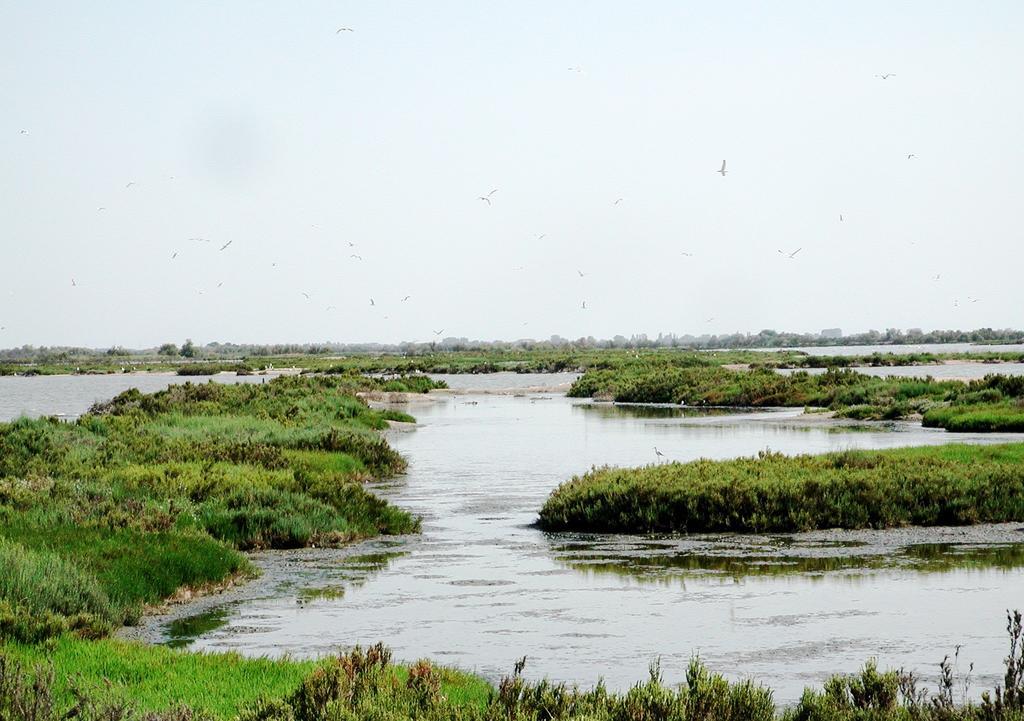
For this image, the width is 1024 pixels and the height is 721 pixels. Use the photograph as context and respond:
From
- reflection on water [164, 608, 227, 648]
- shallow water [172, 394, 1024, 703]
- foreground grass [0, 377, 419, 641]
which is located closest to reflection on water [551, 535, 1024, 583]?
shallow water [172, 394, 1024, 703]

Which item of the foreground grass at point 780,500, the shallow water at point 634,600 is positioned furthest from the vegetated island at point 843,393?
the shallow water at point 634,600

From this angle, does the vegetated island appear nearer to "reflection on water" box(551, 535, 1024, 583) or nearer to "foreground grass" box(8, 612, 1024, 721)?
"reflection on water" box(551, 535, 1024, 583)

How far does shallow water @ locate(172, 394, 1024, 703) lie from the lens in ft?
42.8

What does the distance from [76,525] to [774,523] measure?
12179 mm

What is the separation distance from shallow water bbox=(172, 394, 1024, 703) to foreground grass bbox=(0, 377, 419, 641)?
41.3 inches

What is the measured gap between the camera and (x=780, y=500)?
75.4ft

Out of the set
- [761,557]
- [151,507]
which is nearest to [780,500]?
[761,557]

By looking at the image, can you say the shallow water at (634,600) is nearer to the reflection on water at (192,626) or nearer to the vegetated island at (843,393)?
the reflection on water at (192,626)

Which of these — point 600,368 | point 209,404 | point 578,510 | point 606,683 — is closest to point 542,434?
point 209,404

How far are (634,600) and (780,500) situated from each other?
761cm

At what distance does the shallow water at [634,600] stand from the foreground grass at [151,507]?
1.05 meters

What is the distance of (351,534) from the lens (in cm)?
2178

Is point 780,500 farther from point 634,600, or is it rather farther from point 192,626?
point 192,626

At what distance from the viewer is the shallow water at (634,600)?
13.1 meters
